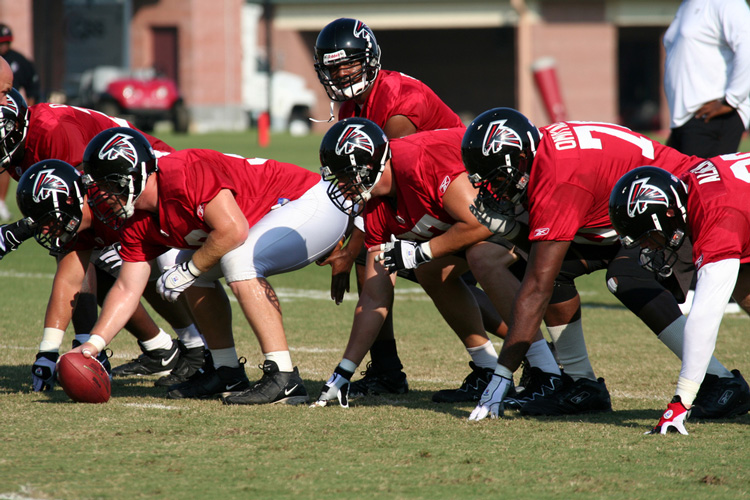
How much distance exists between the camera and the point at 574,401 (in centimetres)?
494

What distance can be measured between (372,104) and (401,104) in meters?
0.17

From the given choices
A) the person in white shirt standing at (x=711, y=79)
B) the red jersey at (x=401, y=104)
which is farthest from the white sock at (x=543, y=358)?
the person in white shirt standing at (x=711, y=79)

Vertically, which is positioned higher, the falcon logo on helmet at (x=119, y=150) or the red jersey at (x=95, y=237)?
the falcon logo on helmet at (x=119, y=150)

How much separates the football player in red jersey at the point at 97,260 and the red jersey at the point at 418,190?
52.3 inches

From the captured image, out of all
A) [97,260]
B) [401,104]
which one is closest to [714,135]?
[401,104]

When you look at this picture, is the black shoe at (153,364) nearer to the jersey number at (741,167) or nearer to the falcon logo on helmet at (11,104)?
the falcon logo on helmet at (11,104)

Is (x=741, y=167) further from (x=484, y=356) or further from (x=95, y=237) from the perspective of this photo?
(x=95, y=237)

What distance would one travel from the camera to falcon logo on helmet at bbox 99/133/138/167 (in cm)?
490

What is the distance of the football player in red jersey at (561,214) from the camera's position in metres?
4.54

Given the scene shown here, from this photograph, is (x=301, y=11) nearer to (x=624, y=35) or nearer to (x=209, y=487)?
(x=624, y=35)

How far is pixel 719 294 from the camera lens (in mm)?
4234

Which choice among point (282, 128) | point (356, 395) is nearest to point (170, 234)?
point (356, 395)

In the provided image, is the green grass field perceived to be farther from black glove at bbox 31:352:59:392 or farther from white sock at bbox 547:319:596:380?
white sock at bbox 547:319:596:380

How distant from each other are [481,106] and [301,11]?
10.2 m
